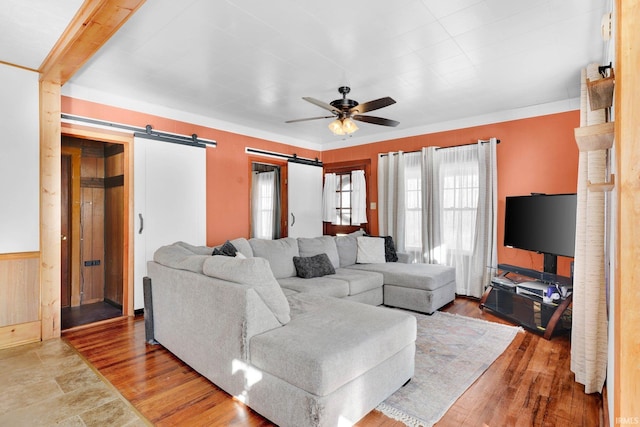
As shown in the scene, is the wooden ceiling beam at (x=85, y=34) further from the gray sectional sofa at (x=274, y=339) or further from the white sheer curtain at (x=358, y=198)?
the white sheer curtain at (x=358, y=198)

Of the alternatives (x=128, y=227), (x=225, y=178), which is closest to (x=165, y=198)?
(x=128, y=227)

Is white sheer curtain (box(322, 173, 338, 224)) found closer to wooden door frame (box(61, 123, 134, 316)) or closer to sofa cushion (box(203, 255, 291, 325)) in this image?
wooden door frame (box(61, 123, 134, 316))

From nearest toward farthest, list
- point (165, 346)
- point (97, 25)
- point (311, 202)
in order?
point (97, 25) < point (165, 346) < point (311, 202)

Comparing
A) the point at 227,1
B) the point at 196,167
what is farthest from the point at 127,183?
the point at 227,1

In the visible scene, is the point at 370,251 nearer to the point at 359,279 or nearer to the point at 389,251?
the point at 389,251

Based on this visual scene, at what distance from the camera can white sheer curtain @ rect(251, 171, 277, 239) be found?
22.5 ft

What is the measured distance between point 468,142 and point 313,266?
115 inches

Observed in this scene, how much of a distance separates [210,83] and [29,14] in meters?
1.55

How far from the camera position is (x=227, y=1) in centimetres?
219

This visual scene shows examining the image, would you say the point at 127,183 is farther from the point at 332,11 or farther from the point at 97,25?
the point at 332,11

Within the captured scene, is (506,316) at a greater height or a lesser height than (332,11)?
lesser

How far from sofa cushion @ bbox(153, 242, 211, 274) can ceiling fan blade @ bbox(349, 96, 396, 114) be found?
6.31 feet

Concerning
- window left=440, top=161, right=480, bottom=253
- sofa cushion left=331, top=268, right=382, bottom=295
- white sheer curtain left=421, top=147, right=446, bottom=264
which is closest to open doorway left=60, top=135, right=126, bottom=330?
sofa cushion left=331, top=268, right=382, bottom=295

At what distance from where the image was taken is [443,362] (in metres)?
2.75
